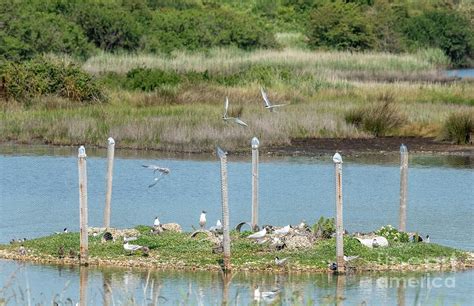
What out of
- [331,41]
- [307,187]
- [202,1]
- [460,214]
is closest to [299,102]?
[307,187]

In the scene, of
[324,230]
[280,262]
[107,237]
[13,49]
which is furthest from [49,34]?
[280,262]

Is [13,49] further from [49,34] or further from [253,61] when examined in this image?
[253,61]

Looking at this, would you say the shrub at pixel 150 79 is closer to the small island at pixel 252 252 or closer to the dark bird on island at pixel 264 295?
the small island at pixel 252 252

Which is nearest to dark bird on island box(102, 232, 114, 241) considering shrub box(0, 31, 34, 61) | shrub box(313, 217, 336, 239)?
shrub box(313, 217, 336, 239)

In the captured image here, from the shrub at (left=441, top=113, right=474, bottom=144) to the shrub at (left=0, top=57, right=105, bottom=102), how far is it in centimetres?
1141

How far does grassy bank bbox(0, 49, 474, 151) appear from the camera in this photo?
1387 inches

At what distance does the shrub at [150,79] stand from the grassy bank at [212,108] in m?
0.04

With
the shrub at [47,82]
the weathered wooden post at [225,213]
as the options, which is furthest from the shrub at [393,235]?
the shrub at [47,82]

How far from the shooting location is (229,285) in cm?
1738

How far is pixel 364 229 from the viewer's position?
23047 millimetres

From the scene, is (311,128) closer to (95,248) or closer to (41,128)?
(41,128)

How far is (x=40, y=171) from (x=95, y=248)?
11.6 metres

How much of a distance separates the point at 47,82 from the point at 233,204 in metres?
16.3

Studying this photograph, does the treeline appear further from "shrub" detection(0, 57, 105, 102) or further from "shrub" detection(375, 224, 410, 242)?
"shrub" detection(375, 224, 410, 242)
